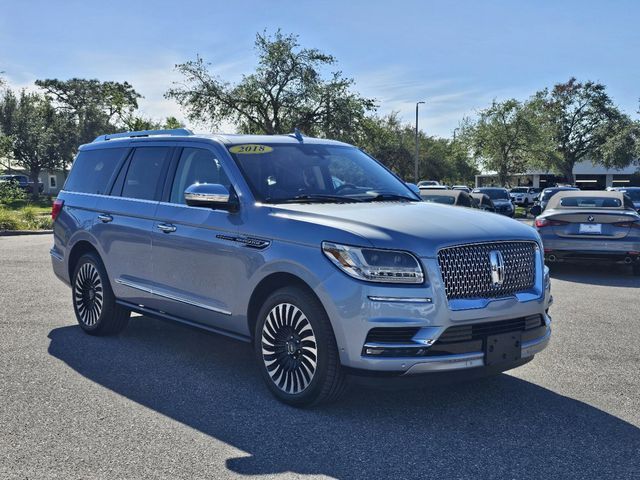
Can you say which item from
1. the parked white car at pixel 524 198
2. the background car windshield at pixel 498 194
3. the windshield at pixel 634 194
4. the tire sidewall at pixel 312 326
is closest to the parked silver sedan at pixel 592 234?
the tire sidewall at pixel 312 326

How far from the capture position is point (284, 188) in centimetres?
546

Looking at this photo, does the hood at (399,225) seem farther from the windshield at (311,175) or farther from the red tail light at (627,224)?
the red tail light at (627,224)

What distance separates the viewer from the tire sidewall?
4484mm

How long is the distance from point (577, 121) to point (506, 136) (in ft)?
45.4

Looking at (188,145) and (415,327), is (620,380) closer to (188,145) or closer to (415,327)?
(415,327)

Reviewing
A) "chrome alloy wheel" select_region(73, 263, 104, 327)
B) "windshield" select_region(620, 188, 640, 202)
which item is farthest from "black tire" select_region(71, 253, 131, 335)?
"windshield" select_region(620, 188, 640, 202)

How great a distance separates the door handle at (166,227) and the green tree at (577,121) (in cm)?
6552

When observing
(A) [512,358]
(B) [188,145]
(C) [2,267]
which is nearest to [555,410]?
(A) [512,358]

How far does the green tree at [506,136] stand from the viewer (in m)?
60.8

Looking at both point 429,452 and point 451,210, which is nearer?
point 429,452

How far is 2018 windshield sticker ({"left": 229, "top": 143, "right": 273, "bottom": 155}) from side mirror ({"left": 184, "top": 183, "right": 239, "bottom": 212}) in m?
0.50

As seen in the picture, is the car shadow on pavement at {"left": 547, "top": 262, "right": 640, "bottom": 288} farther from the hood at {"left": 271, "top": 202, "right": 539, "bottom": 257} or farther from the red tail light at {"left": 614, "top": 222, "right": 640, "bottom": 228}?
the hood at {"left": 271, "top": 202, "right": 539, "bottom": 257}

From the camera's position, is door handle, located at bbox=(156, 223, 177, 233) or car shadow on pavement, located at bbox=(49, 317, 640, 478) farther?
door handle, located at bbox=(156, 223, 177, 233)

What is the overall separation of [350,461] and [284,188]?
2287 mm
